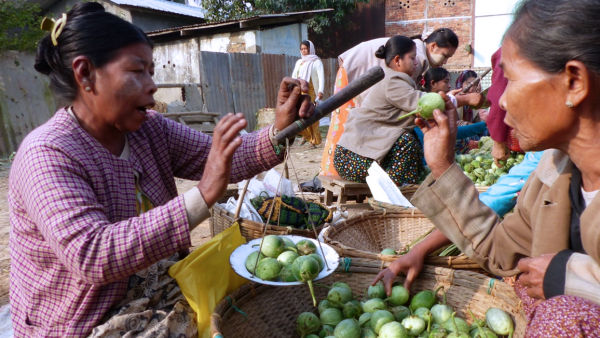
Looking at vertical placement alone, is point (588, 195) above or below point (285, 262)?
above

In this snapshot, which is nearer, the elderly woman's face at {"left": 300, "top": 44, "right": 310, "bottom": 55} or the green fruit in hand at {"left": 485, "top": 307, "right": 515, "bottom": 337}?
the green fruit in hand at {"left": 485, "top": 307, "right": 515, "bottom": 337}

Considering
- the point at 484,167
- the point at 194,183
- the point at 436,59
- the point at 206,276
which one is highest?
the point at 436,59

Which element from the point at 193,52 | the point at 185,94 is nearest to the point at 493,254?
the point at 185,94

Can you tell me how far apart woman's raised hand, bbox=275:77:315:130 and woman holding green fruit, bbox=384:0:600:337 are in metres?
0.56

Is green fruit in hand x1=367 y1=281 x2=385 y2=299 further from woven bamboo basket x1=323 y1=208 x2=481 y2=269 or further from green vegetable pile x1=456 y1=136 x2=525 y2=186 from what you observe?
green vegetable pile x1=456 y1=136 x2=525 y2=186

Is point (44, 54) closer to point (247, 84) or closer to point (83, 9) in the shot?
point (83, 9)

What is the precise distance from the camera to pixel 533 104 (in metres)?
1.34

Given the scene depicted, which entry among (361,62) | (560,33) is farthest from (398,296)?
(361,62)

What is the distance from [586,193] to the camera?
150 cm

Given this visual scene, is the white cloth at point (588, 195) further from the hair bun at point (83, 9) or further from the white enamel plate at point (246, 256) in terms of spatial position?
the hair bun at point (83, 9)

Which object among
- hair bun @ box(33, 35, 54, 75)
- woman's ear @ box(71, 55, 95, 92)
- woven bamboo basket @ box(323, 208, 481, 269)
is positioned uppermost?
hair bun @ box(33, 35, 54, 75)

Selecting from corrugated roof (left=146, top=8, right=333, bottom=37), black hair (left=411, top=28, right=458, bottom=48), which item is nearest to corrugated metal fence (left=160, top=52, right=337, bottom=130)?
corrugated roof (left=146, top=8, right=333, bottom=37)

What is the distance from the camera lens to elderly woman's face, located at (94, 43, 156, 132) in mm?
1653

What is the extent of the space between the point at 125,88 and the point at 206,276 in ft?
2.84
